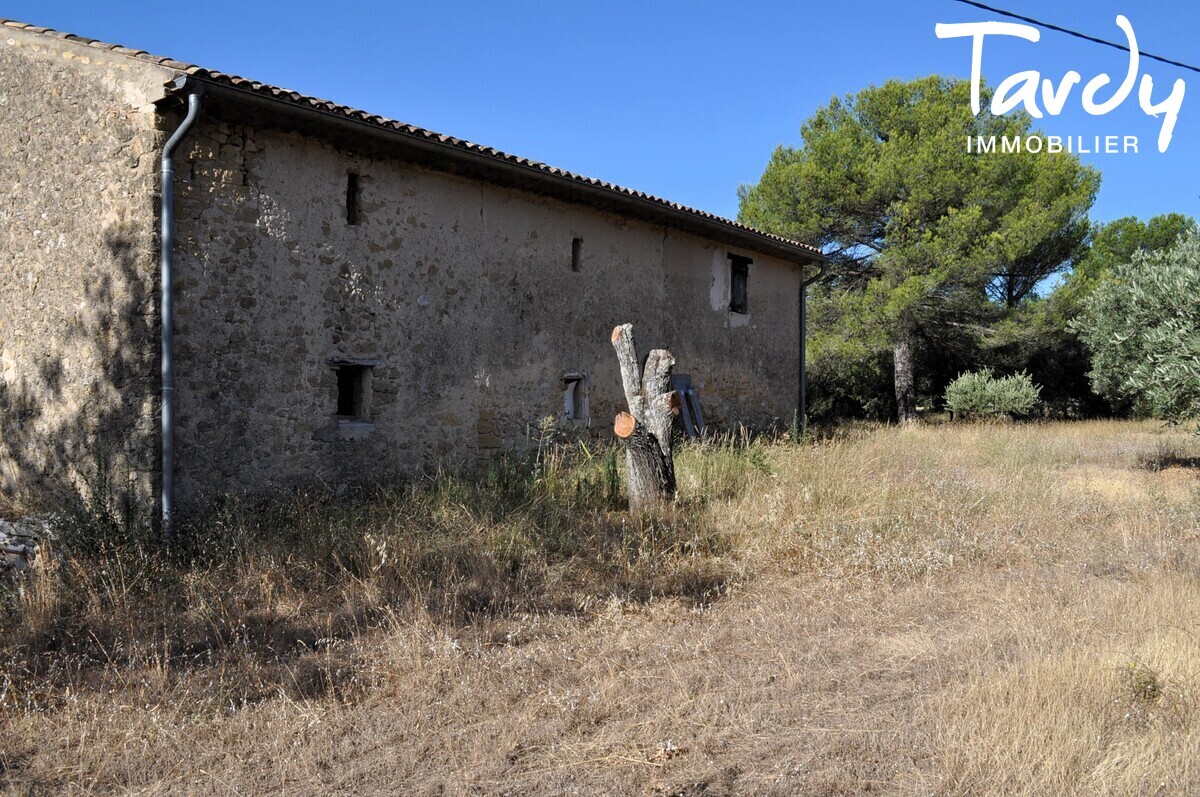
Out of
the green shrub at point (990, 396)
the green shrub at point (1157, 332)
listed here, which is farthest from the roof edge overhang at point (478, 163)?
the green shrub at point (990, 396)

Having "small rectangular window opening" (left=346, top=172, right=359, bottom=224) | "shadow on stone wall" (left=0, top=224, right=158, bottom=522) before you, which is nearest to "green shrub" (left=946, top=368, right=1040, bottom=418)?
"small rectangular window opening" (left=346, top=172, right=359, bottom=224)

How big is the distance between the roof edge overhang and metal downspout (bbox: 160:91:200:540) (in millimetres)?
384

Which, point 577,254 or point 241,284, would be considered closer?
point 241,284

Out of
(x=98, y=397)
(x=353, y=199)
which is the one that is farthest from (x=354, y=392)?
(x=98, y=397)

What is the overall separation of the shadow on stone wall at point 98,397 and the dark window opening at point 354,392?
190cm

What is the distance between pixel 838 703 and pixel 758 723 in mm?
477

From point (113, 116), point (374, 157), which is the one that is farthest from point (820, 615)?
point (113, 116)

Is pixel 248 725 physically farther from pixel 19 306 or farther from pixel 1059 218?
pixel 1059 218

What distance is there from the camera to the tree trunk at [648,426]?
7820 mm

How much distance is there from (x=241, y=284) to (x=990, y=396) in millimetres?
16125

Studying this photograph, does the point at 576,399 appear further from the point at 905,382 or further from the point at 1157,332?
the point at 905,382

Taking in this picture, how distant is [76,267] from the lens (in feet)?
23.6

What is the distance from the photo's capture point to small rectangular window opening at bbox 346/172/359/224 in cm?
837

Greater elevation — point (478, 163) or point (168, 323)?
point (478, 163)
